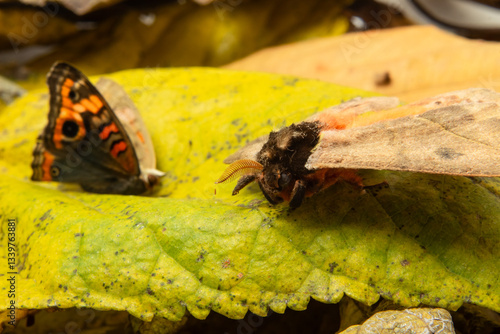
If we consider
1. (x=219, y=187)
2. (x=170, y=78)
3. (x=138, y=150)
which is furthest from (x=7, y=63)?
(x=219, y=187)

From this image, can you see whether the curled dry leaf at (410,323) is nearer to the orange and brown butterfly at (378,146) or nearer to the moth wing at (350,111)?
the orange and brown butterfly at (378,146)

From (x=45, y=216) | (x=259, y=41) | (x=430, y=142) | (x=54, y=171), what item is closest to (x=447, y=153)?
(x=430, y=142)

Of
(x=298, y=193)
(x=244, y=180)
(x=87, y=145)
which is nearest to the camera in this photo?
(x=298, y=193)

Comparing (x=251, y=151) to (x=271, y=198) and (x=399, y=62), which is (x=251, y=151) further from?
(x=399, y=62)

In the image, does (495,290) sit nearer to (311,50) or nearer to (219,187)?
(219,187)

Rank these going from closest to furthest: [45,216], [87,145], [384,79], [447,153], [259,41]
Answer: [447,153]
[45,216]
[87,145]
[384,79]
[259,41]

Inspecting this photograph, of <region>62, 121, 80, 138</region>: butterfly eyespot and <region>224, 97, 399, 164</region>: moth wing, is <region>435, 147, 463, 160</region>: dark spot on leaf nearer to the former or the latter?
<region>224, 97, 399, 164</region>: moth wing

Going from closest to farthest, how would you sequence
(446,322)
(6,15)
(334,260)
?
(446,322) < (334,260) < (6,15)
